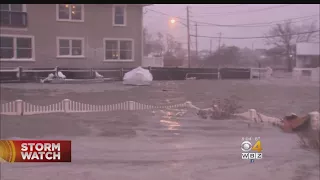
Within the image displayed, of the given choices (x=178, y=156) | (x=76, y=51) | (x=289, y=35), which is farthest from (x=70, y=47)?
(x=289, y=35)

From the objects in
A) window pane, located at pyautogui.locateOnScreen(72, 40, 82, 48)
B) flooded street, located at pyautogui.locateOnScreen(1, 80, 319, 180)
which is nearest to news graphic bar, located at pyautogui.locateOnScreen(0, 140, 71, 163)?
flooded street, located at pyautogui.locateOnScreen(1, 80, 319, 180)

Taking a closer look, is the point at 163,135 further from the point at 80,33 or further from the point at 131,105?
the point at 80,33

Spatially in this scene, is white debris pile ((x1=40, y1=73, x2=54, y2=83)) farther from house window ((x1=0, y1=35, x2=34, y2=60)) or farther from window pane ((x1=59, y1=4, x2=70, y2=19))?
window pane ((x1=59, y1=4, x2=70, y2=19))

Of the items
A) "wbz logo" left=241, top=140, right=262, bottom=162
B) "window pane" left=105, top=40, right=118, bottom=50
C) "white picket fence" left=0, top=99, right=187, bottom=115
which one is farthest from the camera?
"window pane" left=105, top=40, right=118, bottom=50

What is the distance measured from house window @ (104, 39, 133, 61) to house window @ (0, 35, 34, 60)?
2.41ft

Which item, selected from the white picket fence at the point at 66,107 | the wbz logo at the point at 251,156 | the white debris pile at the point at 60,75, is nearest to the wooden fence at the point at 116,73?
the white debris pile at the point at 60,75

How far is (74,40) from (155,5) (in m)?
0.83

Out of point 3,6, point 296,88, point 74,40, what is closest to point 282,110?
point 296,88

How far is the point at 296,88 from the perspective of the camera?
3.50m

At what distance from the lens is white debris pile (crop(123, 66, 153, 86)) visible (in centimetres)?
335

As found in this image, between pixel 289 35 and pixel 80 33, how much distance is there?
2032mm

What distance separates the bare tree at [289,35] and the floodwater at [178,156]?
34.5 inches

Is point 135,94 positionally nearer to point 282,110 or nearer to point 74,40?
point 74,40

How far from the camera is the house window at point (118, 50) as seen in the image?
11.2ft
